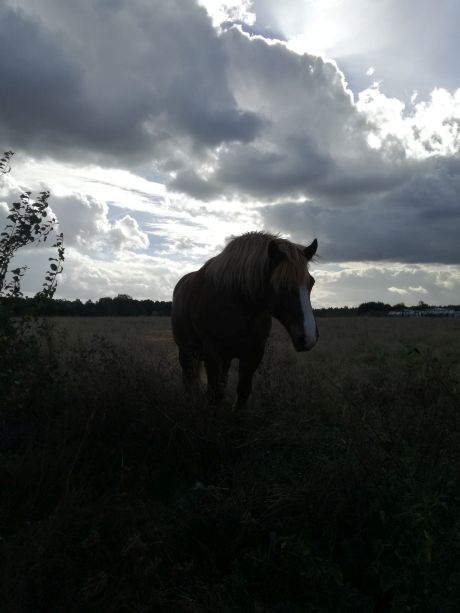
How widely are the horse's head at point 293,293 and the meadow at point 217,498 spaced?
79 cm

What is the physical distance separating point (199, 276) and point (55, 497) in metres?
3.10

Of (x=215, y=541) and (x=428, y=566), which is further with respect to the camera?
(x=215, y=541)

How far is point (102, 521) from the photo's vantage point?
310 cm

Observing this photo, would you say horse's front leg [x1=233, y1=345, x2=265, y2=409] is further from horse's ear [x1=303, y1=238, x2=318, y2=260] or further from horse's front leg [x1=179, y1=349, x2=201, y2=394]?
horse's front leg [x1=179, y1=349, x2=201, y2=394]

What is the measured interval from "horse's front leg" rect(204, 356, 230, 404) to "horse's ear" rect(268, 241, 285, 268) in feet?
3.94

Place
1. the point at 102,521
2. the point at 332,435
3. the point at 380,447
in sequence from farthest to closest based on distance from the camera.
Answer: the point at 332,435 → the point at 380,447 → the point at 102,521

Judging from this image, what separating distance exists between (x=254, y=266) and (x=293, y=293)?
64 cm

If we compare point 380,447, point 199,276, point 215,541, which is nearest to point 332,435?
point 380,447

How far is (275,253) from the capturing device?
459cm

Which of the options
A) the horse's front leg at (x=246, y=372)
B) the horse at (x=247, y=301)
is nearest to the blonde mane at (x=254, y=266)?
the horse at (x=247, y=301)

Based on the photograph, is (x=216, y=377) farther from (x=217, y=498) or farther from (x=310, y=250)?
(x=217, y=498)

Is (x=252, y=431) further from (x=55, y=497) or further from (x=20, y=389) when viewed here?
(x=20, y=389)

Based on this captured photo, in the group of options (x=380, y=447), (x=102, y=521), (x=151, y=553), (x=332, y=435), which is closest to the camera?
(x=151, y=553)

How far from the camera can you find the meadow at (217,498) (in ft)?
8.39
